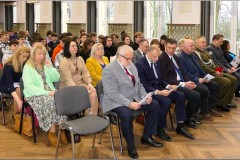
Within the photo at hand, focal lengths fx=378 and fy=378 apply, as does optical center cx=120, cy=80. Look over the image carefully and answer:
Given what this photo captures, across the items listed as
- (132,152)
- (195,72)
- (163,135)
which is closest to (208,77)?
(195,72)

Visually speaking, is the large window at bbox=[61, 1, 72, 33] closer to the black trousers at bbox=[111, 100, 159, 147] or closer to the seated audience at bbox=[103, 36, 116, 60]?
the seated audience at bbox=[103, 36, 116, 60]

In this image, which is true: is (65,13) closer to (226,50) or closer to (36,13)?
(36,13)

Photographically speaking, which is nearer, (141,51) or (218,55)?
(141,51)

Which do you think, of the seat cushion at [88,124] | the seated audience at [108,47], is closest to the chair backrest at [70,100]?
the seat cushion at [88,124]

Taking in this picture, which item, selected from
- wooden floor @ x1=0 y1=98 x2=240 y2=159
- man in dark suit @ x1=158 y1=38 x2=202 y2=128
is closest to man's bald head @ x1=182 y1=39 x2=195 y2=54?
man in dark suit @ x1=158 y1=38 x2=202 y2=128

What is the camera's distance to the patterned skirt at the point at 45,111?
4.60 meters

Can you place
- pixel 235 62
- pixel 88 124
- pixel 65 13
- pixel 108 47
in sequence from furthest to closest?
pixel 65 13, pixel 108 47, pixel 235 62, pixel 88 124

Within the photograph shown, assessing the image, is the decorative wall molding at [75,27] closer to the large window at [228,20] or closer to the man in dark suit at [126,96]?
the large window at [228,20]

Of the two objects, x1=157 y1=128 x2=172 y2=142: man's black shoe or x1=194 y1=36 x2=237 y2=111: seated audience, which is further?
x1=194 y1=36 x2=237 y2=111: seated audience

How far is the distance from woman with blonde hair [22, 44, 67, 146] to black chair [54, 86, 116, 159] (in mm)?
530

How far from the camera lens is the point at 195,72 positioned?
5.98 metres

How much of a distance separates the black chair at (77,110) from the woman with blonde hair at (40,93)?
53 centimetres

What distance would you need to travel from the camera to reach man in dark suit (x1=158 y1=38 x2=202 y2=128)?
5293 mm

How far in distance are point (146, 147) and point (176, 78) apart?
1.26 meters
